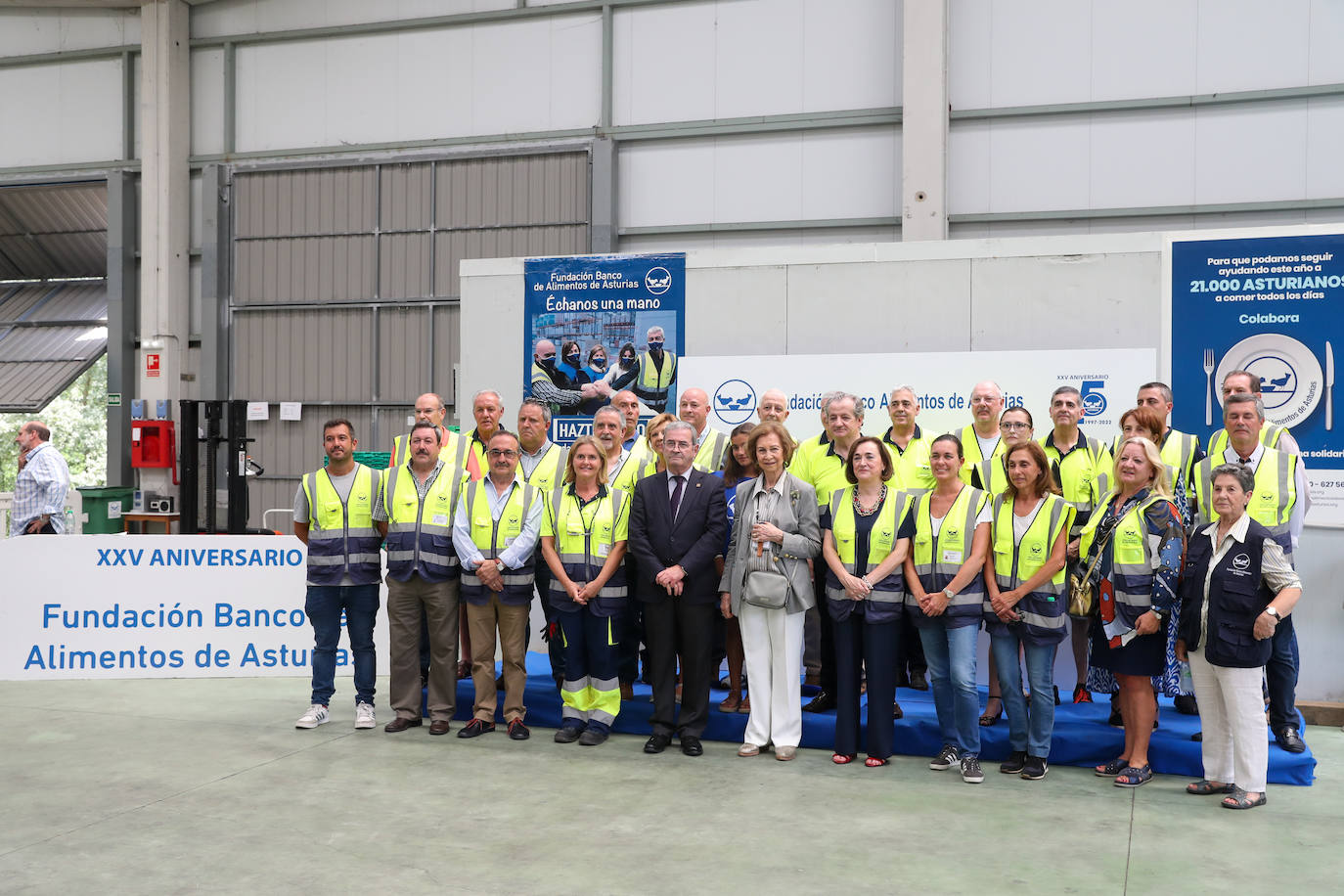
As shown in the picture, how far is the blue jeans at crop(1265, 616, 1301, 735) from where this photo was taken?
207 inches

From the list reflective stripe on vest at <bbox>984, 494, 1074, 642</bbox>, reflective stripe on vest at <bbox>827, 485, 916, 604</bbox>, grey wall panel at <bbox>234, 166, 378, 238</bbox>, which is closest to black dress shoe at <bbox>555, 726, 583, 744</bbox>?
reflective stripe on vest at <bbox>827, 485, 916, 604</bbox>

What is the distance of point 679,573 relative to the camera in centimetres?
534

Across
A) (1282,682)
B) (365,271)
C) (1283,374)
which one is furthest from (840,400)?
(365,271)

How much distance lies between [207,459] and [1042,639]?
1120cm

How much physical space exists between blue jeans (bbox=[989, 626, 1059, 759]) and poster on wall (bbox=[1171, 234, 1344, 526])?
2267mm

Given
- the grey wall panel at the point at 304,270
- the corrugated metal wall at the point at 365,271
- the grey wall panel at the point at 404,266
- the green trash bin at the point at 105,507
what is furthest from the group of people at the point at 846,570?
the green trash bin at the point at 105,507

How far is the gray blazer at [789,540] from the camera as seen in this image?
17.4 feet

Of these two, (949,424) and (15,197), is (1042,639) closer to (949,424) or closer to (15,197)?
(949,424)

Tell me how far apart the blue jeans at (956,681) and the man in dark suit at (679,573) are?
1.06 meters

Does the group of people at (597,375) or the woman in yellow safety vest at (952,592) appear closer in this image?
the woman in yellow safety vest at (952,592)

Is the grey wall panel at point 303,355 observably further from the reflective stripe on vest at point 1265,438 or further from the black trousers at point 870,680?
the reflective stripe on vest at point 1265,438

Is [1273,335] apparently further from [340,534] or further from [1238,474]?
[340,534]

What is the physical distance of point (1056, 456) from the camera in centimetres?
571

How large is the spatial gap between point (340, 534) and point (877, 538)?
2.69m
